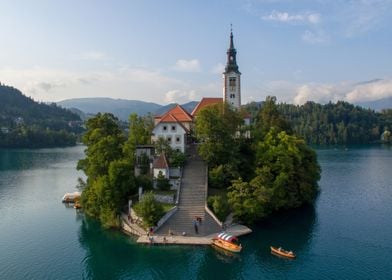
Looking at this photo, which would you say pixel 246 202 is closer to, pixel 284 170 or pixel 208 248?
Result: pixel 208 248

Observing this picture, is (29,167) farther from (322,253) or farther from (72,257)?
(322,253)

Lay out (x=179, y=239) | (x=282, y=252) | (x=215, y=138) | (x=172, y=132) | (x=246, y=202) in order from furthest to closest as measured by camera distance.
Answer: (x=172, y=132) → (x=215, y=138) → (x=246, y=202) → (x=179, y=239) → (x=282, y=252)

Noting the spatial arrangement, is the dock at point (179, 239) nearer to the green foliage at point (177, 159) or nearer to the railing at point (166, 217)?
the railing at point (166, 217)

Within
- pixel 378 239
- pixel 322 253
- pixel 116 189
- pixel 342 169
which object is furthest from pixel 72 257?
pixel 342 169

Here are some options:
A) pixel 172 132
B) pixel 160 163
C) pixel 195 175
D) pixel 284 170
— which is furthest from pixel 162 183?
pixel 284 170

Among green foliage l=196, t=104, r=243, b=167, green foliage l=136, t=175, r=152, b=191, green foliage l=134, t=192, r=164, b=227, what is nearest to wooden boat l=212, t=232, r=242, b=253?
green foliage l=134, t=192, r=164, b=227

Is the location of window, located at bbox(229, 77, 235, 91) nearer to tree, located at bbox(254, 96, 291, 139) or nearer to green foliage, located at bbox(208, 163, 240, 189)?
tree, located at bbox(254, 96, 291, 139)
